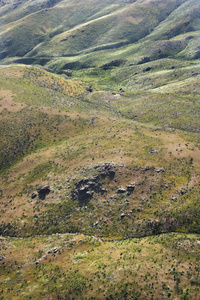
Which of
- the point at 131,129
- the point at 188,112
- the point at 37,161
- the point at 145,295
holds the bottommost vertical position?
the point at 188,112

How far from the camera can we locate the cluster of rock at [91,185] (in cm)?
4576

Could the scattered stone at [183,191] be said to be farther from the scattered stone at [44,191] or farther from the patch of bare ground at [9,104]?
the patch of bare ground at [9,104]

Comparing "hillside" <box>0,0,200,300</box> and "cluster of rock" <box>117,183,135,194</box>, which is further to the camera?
"cluster of rock" <box>117,183,135,194</box>

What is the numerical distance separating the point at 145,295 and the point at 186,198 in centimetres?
2132

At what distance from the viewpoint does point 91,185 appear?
47719 millimetres

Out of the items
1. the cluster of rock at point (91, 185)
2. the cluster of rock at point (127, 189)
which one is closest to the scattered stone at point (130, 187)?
the cluster of rock at point (127, 189)

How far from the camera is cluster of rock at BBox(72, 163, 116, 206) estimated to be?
4576cm

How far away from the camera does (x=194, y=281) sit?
24984mm

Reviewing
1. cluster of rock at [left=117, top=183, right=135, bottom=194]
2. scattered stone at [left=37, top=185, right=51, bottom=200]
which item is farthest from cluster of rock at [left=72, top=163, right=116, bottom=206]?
scattered stone at [left=37, top=185, right=51, bottom=200]

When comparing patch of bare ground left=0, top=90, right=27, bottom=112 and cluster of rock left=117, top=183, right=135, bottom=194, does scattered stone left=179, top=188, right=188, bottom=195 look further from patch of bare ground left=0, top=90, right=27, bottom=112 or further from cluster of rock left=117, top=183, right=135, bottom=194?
patch of bare ground left=0, top=90, right=27, bottom=112

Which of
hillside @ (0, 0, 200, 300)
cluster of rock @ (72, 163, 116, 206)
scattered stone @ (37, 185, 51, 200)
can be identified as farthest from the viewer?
scattered stone @ (37, 185, 51, 200)

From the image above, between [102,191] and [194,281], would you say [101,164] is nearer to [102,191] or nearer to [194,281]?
[102,191]

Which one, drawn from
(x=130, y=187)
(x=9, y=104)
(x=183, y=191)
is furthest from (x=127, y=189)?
(x=9, y=104)

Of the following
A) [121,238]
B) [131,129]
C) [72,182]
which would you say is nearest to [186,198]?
[121,238]
